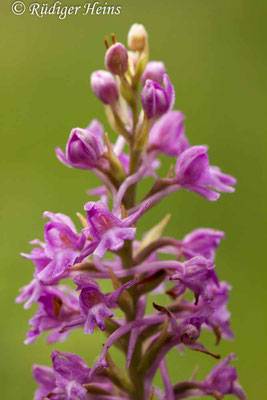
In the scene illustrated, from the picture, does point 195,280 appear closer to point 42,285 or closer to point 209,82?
point 42,285

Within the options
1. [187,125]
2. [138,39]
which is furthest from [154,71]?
[187,125]

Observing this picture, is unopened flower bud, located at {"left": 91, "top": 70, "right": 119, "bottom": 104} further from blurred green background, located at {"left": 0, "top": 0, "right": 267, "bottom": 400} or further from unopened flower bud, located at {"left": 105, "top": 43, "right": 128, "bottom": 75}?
blurred green background, located at {"left": 0, "top": 0, "right": 267, "bottom": 400}

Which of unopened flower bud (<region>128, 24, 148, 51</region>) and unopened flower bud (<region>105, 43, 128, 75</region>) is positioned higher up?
unopened flower bud (<region>128, 24, 148, 51</region>)

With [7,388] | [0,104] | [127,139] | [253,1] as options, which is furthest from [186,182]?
[253,1]

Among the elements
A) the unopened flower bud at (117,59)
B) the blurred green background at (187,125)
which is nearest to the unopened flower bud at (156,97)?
the unopened flower bud at (117,59)

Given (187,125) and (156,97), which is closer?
(156,97)

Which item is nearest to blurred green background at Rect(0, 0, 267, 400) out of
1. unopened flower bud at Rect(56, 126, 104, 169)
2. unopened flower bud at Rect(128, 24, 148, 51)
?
unopened flower bud at Rect(56, 126, 104, 169)

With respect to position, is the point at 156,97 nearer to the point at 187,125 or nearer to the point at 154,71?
the point at 154,71

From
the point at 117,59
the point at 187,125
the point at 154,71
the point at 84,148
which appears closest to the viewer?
the point at 84,148
